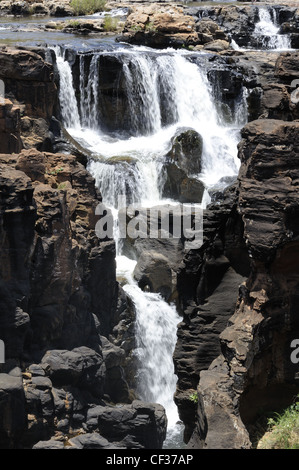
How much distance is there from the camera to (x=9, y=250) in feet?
48.0

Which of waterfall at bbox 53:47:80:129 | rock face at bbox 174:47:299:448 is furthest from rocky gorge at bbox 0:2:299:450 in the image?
waterfall at bbox 53:47:80:129

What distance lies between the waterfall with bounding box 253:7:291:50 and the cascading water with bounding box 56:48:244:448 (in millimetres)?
7357

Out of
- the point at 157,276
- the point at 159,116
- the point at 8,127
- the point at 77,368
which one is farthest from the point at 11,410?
the point at 159,116

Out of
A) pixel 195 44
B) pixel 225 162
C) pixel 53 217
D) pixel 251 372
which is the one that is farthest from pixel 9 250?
pixel 195 44

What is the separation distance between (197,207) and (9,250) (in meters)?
12.5

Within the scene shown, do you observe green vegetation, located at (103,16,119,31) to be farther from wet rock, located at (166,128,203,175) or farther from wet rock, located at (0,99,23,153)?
wet rock, located at (0,99,23,153)

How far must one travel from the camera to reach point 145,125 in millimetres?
30875

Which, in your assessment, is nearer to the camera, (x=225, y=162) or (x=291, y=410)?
(x=291, y=410)

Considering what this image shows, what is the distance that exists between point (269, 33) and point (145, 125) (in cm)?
1283

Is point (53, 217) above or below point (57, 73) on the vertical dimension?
below

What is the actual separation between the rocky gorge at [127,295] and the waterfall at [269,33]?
17447 mm

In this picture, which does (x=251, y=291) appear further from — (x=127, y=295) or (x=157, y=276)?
(x=157, y=276)

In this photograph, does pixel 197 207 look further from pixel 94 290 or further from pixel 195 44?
pixel 195 44

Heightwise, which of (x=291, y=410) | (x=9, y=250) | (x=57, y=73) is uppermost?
(x=57, y=73)
